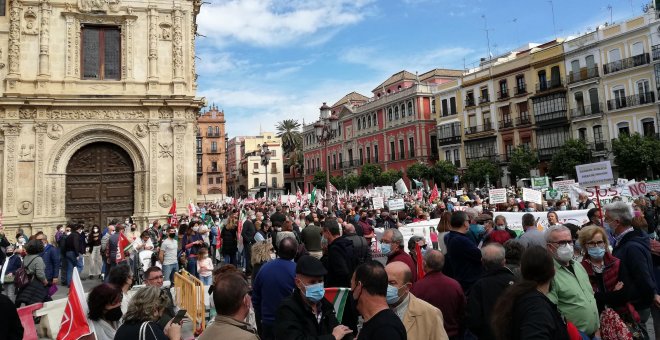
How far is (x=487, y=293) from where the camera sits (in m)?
3.71

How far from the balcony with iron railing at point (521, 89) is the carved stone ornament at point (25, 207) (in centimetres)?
3726

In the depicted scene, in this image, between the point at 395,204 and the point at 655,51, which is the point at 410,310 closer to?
the point at 395,204

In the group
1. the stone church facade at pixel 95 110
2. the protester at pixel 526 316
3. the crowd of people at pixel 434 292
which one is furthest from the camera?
the stone church facade at pixel 95 110

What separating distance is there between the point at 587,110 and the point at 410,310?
38311 millimetres

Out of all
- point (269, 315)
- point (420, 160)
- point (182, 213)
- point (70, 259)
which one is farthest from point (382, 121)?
point (269, 315)

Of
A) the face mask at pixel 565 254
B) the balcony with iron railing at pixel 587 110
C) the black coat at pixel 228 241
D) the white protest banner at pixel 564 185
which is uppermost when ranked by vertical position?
the balcony with iron railing at pixel 587 110

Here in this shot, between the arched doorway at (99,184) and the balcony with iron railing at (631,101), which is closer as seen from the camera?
the arched doorway at (99,184)

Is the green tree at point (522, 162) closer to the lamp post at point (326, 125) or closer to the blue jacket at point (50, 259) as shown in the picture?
the lamp post at point (326, 125)

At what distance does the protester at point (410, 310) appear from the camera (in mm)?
3201

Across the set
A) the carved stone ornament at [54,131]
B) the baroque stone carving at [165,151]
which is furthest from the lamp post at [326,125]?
the carved stone ornament at [54,131]

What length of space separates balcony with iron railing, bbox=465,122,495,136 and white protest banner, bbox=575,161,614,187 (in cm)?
3409

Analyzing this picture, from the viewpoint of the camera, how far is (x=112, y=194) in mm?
19188

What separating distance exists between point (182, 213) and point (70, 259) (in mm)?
6887

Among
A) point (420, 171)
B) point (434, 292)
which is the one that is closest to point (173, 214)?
point (434, 292)
